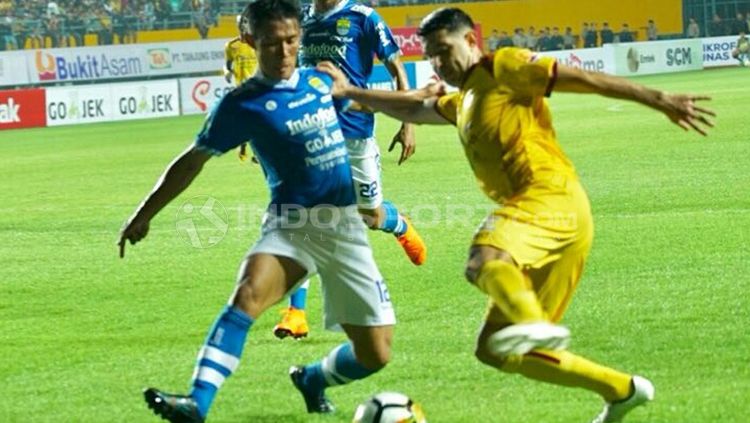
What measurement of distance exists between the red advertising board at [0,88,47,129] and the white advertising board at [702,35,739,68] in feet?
79.1

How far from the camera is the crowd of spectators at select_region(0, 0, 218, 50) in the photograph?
4525cm

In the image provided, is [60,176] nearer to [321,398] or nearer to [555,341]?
[321,398]

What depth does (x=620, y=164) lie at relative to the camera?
19.8 m

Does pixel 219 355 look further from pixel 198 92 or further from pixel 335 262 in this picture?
pixel 198 92

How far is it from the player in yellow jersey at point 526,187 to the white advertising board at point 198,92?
35569 mm

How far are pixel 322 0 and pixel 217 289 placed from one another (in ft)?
8.37

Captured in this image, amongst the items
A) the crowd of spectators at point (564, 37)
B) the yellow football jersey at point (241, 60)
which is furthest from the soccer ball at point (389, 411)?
the crowd of spectators at point (564, 37)

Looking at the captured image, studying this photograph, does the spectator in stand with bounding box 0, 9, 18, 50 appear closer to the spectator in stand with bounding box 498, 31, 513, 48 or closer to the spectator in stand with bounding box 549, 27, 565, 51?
the spectator in stand with bounding box 498, 31, 513, 48

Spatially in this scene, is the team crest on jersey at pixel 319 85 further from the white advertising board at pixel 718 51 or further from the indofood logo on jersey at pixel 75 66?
the white advertising board at pixel 718 51

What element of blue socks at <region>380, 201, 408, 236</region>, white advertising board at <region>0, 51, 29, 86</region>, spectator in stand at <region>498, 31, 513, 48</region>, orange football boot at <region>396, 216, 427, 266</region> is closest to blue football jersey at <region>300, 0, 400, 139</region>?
blue socks at <region>380, 201, 408, 236</region>

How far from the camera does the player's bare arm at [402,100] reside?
23.2 feet

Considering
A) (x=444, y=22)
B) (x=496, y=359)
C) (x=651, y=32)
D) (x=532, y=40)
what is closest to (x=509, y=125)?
(x=444, y=22)

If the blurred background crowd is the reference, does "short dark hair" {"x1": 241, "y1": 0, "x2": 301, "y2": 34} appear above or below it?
above

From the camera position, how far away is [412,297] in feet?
35.3
